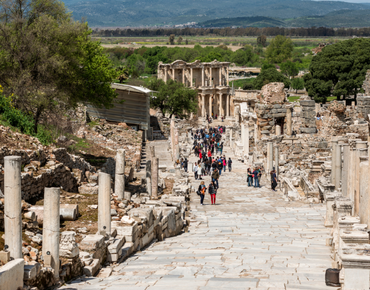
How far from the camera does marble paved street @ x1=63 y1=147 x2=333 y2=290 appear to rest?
9.70m

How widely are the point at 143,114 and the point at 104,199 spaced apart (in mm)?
33822

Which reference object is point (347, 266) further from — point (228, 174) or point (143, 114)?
point (143, 114)

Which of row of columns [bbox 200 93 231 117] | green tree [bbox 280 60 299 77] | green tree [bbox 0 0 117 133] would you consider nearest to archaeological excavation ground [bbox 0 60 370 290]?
green tree [bbox 0 0 117 133]

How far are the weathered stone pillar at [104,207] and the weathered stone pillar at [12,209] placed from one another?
9.83ft

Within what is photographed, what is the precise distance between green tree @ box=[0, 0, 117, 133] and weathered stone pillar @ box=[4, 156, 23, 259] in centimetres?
1287

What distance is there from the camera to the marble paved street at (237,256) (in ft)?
31.8

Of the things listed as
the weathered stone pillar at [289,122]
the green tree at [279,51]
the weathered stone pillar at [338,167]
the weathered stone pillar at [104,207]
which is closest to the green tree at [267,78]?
the weathered stone pillar at [289,122]

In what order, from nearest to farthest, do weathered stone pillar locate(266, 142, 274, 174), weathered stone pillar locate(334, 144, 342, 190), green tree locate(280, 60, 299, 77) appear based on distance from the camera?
weathered stone pillar locate(334, 144, 342, 190) < weathered stone pillar locate(266, 142, 274, 174) < green tree locate(280, 60, 299, 77)

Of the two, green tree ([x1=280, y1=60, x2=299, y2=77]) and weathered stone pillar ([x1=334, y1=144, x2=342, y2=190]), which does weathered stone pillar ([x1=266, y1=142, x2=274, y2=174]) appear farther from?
green tree ([x1=280, y1=60, x2=299, y2=77])

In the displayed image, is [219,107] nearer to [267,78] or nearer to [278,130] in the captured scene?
[267,78]

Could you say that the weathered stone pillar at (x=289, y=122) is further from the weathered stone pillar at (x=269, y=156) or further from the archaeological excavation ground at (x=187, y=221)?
the weathered stone pillar at (x=269, y=156)

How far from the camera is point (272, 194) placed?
24.0 metres

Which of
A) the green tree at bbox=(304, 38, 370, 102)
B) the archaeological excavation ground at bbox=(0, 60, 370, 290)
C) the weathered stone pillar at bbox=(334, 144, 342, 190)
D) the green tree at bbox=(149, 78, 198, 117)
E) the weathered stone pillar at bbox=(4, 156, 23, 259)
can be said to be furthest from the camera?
the green tree at bbox=(149, 78, 198, 117)

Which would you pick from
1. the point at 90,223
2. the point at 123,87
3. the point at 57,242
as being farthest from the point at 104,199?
the point at 123,87
